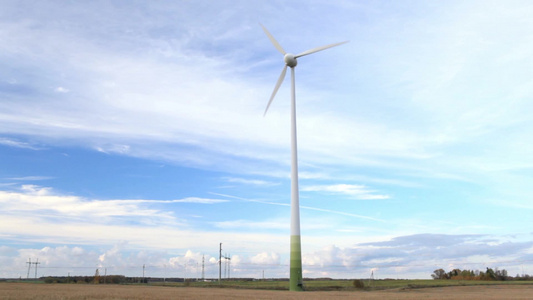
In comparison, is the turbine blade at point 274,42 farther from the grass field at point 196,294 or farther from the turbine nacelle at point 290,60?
the grass field at point 196,294

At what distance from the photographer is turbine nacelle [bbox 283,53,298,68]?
85.4m

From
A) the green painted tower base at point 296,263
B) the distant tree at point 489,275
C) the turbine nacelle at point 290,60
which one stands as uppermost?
the turbine nacelle at point 290,60

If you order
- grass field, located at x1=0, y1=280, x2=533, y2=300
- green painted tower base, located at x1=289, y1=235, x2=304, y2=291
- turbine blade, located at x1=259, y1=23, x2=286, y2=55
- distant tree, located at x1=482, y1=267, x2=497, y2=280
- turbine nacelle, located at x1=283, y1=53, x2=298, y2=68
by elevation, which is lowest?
distant tree, located at x1=482, y1=267, x2=497, y2=280

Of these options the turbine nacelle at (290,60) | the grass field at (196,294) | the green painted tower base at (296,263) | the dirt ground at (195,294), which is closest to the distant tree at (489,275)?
the grass field at (196,294)

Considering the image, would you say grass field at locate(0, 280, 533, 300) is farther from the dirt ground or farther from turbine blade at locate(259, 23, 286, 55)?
turbine blade at locate(259, 23, 286, 55)

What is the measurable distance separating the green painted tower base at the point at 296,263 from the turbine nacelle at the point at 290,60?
31849 mm

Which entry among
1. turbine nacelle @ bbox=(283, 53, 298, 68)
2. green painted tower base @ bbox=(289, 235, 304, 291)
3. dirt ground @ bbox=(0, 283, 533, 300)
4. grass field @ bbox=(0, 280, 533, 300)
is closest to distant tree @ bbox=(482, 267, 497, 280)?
grass field @ bbox=(0, 280, 533, 300)

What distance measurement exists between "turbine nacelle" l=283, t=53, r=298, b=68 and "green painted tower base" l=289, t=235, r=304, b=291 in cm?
3185

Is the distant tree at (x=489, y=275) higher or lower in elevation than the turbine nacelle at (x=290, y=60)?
lower

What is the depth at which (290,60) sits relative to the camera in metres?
85.4

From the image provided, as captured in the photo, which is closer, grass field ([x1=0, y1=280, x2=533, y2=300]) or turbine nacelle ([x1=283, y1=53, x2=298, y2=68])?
grass field ([x1=0, y1=280, x2=533, y2=300])

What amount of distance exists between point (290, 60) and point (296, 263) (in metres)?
36.4

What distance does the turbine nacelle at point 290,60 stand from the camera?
85.4 meters

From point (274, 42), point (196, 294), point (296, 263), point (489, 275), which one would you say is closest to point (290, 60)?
point (274, 42)
